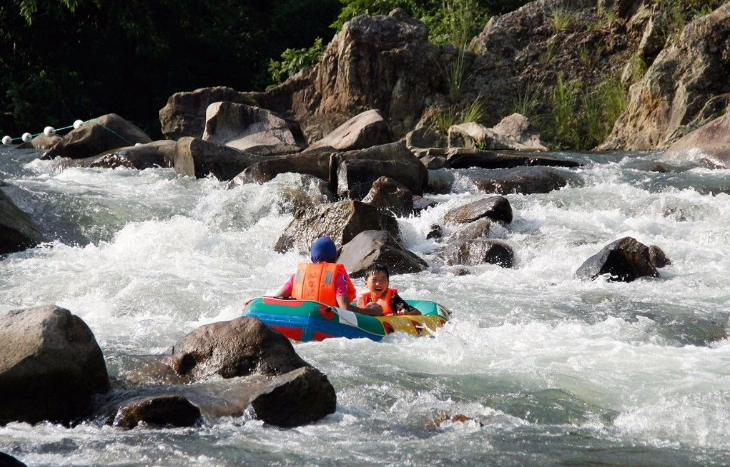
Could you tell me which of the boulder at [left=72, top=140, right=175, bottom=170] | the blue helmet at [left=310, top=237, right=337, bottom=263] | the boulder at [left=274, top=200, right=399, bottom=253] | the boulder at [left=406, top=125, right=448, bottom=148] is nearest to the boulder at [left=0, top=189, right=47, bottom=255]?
the boulder at [left=274, top=200, right=399, bottom=253]

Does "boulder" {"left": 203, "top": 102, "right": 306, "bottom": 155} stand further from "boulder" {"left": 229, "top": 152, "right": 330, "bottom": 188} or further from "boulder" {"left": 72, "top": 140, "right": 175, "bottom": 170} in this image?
"boulder" {"left": 229, "top": 152, "right": 330, "bottom": 188}

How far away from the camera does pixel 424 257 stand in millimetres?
9992

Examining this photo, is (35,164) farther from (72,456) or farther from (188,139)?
(72,456)

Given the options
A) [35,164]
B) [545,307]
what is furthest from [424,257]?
[35,164]

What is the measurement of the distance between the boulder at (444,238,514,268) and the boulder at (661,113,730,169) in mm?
4598

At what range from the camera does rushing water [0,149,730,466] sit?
14.8 feet

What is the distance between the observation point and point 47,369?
480 centimetres

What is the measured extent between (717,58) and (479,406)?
12.0 metres

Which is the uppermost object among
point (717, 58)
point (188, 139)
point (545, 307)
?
point (717, 58)

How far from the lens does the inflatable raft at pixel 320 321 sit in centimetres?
656

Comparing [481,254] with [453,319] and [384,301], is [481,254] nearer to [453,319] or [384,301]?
[453,319]

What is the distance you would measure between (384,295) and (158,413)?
2.87 metres

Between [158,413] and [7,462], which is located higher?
[7,462]

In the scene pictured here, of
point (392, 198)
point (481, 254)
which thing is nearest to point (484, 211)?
point (392, 198)
